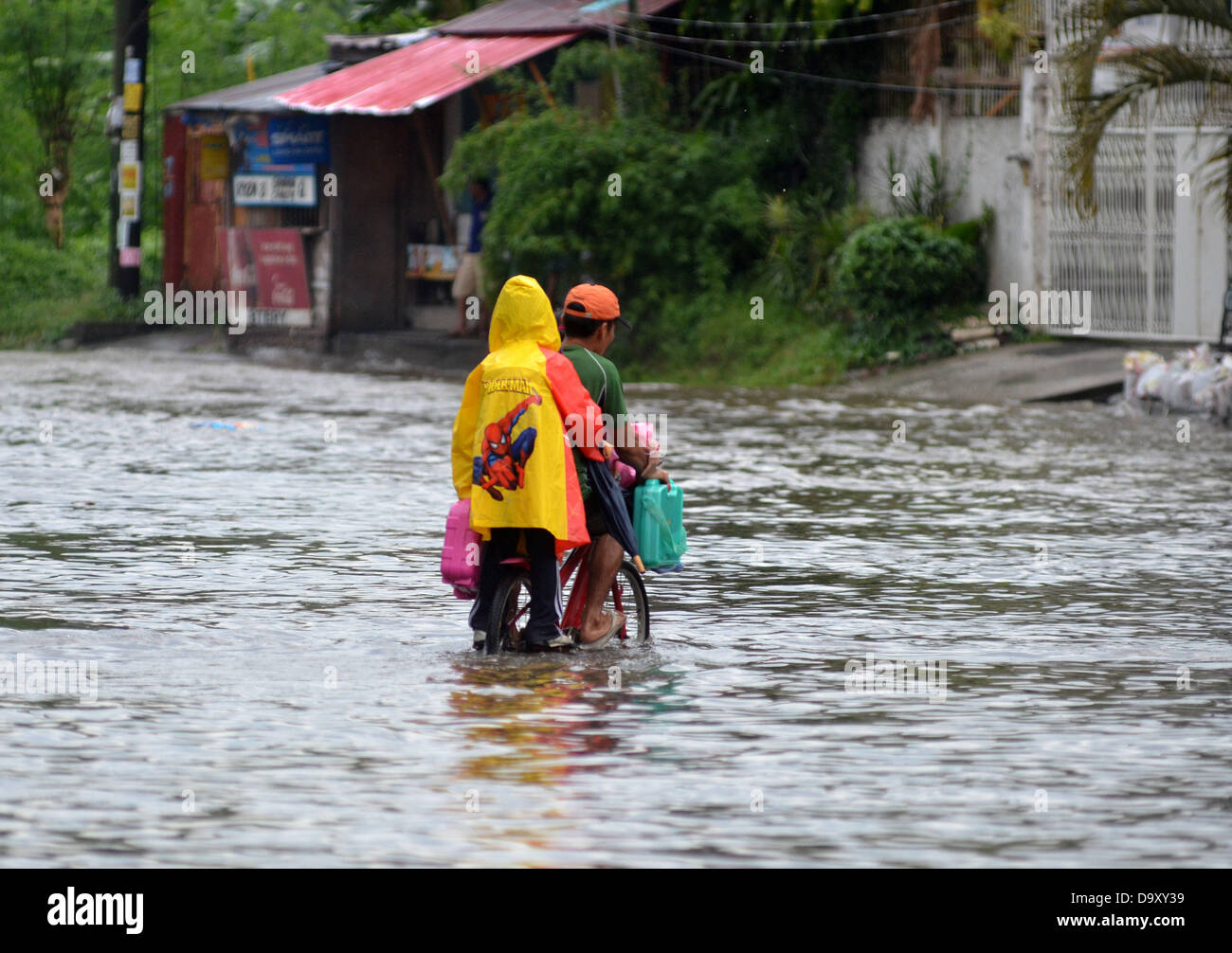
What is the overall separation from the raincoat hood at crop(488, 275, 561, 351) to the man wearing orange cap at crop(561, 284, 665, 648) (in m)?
0.15

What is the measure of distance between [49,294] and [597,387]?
2841 centimetres

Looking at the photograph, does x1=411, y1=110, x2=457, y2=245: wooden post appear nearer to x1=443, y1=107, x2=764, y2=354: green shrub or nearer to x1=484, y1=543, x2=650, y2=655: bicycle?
x1=443, y1=107, x2=764, y2=354: green shrub

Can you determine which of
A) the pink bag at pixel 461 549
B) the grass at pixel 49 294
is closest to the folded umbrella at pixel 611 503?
the pink bag at pixel 461 549

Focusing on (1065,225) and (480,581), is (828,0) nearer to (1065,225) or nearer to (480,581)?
(1065,225)

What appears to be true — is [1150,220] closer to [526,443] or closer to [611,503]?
[611,503]

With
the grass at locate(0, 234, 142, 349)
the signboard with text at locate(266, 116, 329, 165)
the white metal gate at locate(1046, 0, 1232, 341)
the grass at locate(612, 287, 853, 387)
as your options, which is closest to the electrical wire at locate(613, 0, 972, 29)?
the white metal gate at locate(1046, 0, 1232, 341)

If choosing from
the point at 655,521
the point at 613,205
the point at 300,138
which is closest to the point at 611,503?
the point at 655,521

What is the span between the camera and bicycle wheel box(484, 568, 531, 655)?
27.9 ft

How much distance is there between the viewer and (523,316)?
8.33 meters

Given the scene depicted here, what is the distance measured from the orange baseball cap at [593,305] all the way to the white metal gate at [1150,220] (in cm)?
1431

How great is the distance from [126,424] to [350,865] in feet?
47.1

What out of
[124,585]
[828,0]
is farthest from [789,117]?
[124,585]

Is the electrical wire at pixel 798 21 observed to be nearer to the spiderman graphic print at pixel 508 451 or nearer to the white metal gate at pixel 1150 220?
the white metal gate at pixel 1150 220
